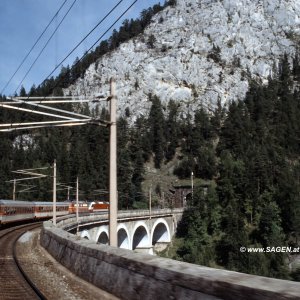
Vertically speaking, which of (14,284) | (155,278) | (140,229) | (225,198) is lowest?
(140,229)

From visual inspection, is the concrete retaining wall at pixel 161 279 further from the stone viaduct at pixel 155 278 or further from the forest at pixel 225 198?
the forest at pixel 225 198

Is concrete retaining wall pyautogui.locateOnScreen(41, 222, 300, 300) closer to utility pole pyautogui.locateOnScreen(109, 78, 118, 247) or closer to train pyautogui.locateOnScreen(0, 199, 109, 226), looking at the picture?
utility pole pyautogui.locateOnScreen(109, 78, 118, 247)

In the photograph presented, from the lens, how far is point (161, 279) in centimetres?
782

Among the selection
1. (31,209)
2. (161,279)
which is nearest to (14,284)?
(161,279)

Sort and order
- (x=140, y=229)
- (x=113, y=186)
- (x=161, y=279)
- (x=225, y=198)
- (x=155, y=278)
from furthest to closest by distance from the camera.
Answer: (x=225, y=198) < (x=140, y=229) < (x=113, y=186) < (x=155, y=278) < (x=161, y=279)

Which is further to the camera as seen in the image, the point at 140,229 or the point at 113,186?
the point at 140,229

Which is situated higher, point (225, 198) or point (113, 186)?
point (113, 186)

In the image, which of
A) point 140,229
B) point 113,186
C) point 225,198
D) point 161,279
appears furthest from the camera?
point 225,198

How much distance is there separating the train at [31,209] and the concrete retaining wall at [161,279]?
125ft

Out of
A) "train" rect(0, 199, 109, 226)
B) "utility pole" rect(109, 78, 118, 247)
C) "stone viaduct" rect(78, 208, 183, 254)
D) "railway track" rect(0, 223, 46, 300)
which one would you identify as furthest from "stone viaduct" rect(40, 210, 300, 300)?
"stone viaduct" rect(78, 208, 183, 254)

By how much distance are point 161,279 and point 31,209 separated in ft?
192

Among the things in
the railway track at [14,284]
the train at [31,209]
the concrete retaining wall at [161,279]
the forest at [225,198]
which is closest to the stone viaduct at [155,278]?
the concrete retaining wall at [161,279]

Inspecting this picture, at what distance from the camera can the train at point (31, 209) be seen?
49.7 meters

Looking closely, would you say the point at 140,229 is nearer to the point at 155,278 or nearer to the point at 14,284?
the point at 14,284
